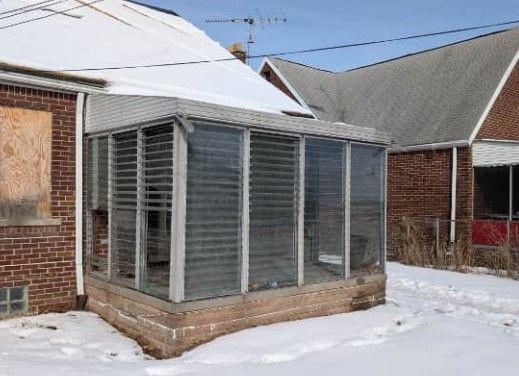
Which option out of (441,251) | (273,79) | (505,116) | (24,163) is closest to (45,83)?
(24,163)

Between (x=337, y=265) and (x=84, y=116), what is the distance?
13.3 ft

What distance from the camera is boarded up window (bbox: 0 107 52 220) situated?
7191mm

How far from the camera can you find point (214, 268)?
660cm

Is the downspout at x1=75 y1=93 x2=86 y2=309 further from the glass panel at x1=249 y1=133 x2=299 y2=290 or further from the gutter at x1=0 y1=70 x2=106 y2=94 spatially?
the glass panel at x1=249 y1=133 x2=299 y2=290

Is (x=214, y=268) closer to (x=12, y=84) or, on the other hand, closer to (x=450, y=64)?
(x=12, y=84)

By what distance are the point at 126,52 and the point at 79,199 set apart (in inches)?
135

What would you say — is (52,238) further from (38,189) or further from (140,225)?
(140,225)

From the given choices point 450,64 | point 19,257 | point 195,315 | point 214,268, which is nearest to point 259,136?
point 214,268

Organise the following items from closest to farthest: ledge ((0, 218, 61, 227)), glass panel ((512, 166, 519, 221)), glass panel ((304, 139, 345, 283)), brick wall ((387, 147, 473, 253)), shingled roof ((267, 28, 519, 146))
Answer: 1. ledge ((0, 218, 61, 227))
2. glass panel ((304, 139, 345, 283))
3. brick wall ((387, 147, 473, 253))
4. glass panel ((512, 166, 519, 221))
5. shingled roof ((267, 28, 519, 146))

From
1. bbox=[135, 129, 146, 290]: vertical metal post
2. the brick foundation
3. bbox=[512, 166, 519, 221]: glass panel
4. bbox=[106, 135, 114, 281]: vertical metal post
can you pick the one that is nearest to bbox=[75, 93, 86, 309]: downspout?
the brick foundation

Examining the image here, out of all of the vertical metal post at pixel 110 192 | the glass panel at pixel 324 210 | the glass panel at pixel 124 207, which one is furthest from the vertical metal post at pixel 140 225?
the glass panel at pixel 324 210

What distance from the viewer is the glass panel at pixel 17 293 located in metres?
7.29

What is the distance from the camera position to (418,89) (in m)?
19.2

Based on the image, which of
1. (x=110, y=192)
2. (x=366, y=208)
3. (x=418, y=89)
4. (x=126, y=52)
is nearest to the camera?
(x=110, y=192)
